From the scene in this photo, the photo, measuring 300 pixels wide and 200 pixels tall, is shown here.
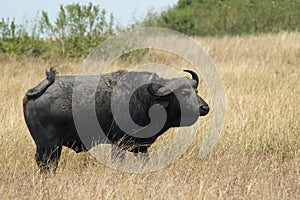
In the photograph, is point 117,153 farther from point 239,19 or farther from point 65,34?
point 239,19

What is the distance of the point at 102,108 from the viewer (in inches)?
230

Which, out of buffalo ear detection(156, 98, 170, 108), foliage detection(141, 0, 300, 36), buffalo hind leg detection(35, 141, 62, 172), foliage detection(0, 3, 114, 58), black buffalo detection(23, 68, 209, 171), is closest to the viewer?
black buffalo detection(23, 68, 209, 171)

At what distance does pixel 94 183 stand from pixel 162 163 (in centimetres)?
109

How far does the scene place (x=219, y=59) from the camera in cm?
1483

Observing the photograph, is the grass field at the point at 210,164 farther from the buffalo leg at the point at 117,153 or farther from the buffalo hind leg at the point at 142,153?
the buffalo hind leg at the point at 142,153

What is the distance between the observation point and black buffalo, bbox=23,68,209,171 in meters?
5.61

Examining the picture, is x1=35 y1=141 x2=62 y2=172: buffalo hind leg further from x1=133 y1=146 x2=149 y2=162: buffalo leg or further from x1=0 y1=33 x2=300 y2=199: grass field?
x1=133 y1=146 x2=149 y2=162: buffalo leg

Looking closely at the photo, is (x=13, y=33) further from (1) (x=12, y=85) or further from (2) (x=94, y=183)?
(2) (x=94, y=183)

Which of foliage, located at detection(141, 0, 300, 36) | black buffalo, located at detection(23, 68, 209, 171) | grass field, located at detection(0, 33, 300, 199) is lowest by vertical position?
foliage, located at detection(141, 0, 300, 36)

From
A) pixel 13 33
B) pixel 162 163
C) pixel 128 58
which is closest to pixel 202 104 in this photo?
pixel 162 163

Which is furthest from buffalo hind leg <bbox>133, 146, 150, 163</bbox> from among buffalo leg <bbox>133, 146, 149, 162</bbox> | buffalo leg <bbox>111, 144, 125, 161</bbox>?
buffalo leg <bbox>111, 144, 125, 161</bbox>

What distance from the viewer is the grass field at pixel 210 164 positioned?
16.4ft

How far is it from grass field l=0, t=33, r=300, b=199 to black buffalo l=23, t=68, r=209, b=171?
329 mm

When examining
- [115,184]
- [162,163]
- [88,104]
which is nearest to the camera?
[115,184]
